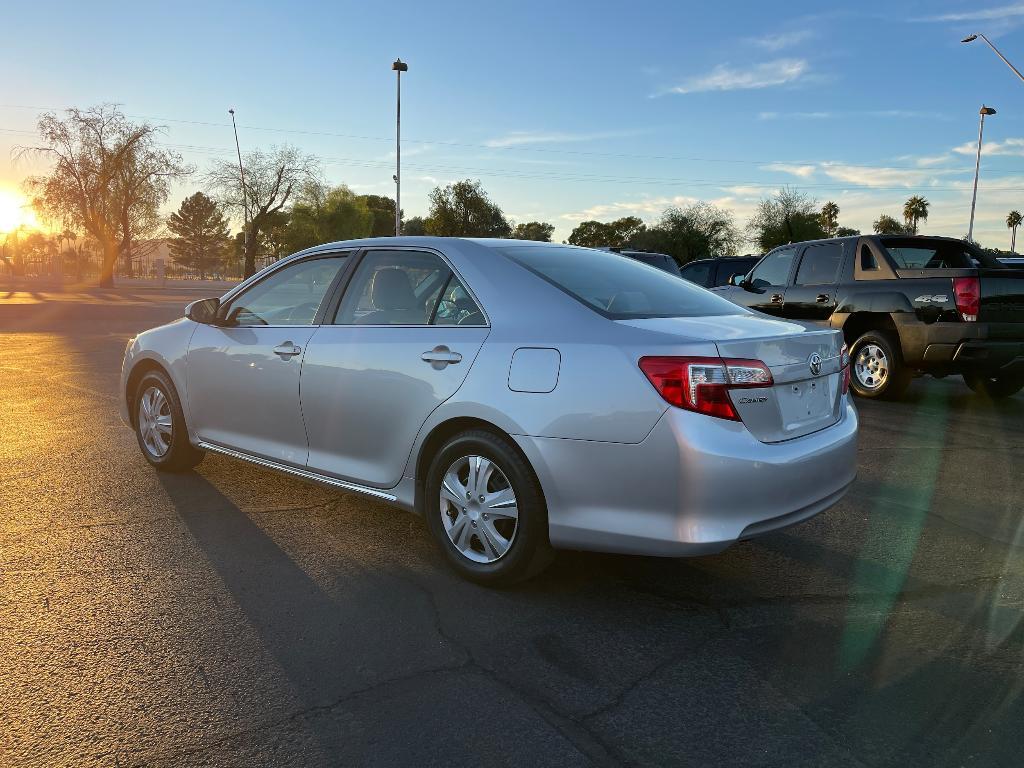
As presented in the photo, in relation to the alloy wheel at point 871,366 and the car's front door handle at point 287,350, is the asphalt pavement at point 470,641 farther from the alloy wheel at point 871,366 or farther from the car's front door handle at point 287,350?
the alloy wheel at point 871,366

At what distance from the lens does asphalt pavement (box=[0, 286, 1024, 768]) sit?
8.33 ft

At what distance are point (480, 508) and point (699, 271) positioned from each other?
52.1 ft

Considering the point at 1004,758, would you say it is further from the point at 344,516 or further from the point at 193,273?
the point at 193,273

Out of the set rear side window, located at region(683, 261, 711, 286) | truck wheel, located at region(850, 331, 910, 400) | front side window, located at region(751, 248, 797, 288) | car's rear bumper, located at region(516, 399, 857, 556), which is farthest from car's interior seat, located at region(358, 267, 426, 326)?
rear side window, located at region(683, 261, 711, 286)

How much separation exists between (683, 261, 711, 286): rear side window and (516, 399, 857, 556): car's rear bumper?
15.4m

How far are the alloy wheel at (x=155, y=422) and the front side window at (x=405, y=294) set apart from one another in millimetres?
1880

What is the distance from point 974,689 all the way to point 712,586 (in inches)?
46.8

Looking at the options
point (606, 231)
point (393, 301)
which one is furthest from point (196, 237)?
point (393, 301)

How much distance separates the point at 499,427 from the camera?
3547 mm

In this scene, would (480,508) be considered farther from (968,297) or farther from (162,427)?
(968,297)

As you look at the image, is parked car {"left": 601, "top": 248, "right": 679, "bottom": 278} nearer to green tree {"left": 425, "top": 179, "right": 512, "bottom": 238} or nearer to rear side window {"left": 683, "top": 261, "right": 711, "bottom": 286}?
rear side window {"left": 683, "top": 261, "right": 711, "bottom": 286}

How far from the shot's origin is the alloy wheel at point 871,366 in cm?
923

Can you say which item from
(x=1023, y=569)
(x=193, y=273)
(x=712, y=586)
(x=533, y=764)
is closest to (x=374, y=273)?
(x=712, y=586)

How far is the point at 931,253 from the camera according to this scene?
9.30 m
